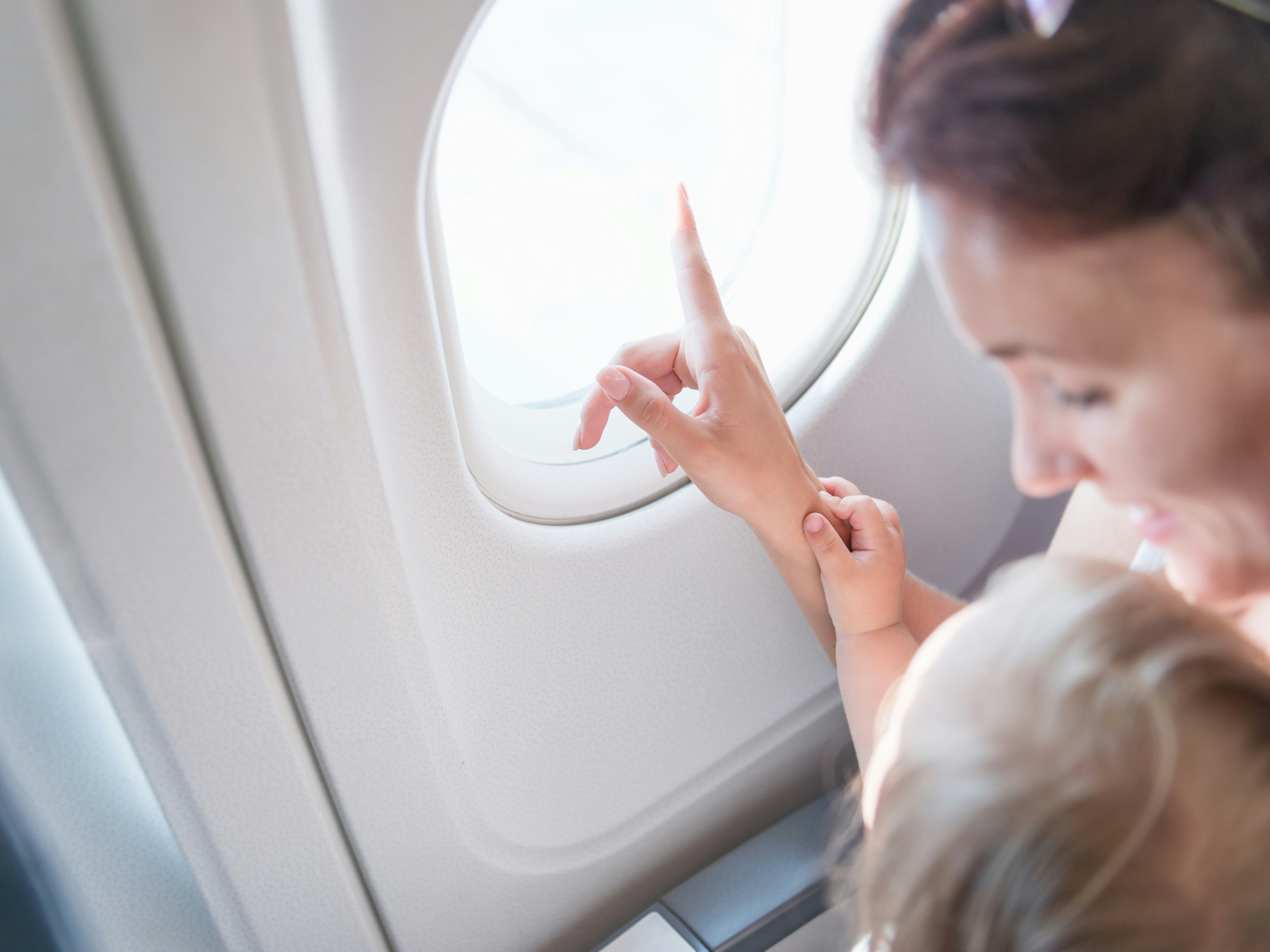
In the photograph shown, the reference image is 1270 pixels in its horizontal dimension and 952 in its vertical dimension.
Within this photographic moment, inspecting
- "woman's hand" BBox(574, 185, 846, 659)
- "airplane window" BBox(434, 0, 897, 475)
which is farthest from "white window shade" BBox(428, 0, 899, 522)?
"woman's hand" BBox(574, 185, 846, 659)

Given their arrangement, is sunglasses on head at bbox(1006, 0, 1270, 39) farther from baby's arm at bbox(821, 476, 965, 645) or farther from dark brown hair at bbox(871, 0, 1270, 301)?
baby's arm at bbox(821, 476, 965, 645)

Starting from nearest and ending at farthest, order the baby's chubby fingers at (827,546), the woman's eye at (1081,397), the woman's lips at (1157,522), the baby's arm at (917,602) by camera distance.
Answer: the woman's eye at (1081,397), the woman's lips at (1157,522), the baby's chubby fingers at (827,546), the baby's arm at (917,602)

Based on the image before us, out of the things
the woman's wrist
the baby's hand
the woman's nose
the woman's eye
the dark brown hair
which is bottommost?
the baby's hand

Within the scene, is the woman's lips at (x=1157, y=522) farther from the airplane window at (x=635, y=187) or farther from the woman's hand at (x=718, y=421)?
the airplane window at (x=635, y=187)

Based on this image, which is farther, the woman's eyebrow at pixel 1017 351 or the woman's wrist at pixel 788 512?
the woman's wrist at pixel 788 512

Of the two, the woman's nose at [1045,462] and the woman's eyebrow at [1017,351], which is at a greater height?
the woman's eyebrow at [1017,351]

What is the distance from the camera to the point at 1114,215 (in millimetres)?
501

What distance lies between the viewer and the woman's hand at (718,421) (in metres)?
0.90

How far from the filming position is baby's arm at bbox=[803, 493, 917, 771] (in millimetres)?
963

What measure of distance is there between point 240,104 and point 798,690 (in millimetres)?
1004

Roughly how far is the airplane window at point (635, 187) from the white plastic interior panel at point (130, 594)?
1.36ft

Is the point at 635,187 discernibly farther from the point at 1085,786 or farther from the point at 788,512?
the point at 1085,786

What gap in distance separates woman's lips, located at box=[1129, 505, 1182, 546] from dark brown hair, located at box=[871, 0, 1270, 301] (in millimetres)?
259

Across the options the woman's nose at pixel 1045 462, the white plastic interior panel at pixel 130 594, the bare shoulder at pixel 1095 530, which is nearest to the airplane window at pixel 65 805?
the white plastic interior panel at pixel 130 594
